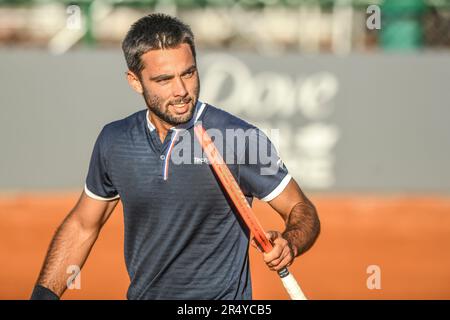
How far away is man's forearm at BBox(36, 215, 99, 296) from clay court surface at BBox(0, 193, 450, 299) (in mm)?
4310

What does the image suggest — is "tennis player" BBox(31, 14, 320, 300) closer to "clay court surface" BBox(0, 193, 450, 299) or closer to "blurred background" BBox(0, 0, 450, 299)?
"clay court surface" BBox(0, 193, 450, 299)

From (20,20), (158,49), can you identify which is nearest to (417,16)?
(20,20)

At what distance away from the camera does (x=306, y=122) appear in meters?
10.0

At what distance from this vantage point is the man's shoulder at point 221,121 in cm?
456

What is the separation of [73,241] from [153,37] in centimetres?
129

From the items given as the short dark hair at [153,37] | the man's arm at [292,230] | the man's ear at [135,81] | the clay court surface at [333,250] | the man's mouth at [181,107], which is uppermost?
the short dark hair at [153,37]

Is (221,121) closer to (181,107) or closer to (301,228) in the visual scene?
(181,107)

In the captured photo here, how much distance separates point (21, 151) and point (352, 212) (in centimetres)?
408

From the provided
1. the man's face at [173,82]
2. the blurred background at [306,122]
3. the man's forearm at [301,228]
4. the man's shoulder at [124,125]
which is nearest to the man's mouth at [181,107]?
the man's face at [173,82]

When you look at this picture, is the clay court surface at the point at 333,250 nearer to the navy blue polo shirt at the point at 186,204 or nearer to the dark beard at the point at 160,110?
the navy blue polo shirt at the point at 186,204

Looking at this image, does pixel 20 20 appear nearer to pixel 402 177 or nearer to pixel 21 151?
pixel 21 151

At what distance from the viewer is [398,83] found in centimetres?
1030

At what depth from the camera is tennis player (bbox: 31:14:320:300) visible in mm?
4508

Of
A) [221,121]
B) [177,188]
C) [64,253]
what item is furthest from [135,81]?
[64,253]
